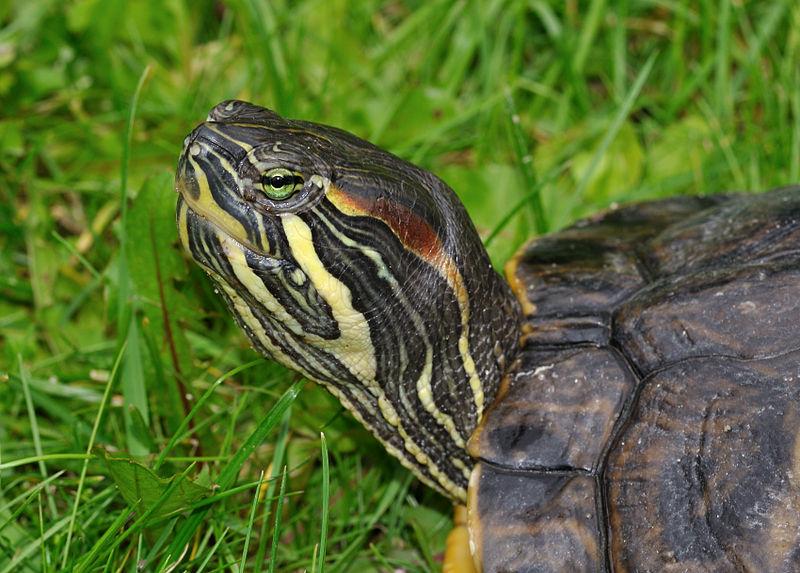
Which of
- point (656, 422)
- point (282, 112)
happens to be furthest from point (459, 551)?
point (282, 112)

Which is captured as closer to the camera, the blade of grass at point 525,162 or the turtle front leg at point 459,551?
the turtle front leg at point 459,551

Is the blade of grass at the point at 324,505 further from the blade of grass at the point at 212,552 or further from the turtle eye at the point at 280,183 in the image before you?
the turtle eye at the point at 280,183

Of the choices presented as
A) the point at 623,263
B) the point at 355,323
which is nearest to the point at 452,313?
the point at 355,323

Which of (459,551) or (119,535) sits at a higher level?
(119,535)

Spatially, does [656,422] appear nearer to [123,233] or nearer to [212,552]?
[212,552]

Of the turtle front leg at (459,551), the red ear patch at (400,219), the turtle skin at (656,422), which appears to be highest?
the red ear patch at (400,219)

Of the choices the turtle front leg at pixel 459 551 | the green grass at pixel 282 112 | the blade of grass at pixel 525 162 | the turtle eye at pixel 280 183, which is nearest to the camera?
the turtle eye at pixel 280 183

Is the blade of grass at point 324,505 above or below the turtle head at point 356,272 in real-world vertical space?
below

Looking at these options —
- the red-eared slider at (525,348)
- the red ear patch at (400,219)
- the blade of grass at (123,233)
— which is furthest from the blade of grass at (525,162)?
the blade of grass at (123,233)
